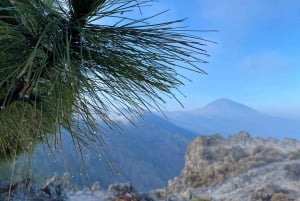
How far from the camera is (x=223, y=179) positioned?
31.8 feet

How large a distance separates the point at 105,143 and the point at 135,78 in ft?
1.21

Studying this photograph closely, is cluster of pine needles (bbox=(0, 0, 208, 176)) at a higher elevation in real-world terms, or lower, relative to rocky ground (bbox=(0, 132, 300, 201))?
higher

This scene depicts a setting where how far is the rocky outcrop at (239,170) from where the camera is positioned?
25.5 feet

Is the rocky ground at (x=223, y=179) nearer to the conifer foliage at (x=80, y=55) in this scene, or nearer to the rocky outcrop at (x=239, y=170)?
the rocky outcrop at (x=239, y=170)

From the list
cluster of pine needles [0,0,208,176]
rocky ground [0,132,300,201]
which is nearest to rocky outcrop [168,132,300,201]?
rocky ground [0,132,300,201]

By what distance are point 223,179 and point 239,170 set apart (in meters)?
0.47

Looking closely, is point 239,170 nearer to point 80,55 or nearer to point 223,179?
point 223,179

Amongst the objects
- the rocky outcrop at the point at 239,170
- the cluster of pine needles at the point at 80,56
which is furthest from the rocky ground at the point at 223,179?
the cluster of pine needles at the point at 80,56

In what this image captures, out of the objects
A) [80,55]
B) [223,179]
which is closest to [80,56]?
[80,55]

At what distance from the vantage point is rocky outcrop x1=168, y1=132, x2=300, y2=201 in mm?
7766

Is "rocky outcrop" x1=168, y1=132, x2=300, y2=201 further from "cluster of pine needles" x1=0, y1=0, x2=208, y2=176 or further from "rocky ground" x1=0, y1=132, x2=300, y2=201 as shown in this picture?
"cluster of pine needles" x1=0, y1=0, x2=208, y2=176

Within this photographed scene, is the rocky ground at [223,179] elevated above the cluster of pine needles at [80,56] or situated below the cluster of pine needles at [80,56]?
below

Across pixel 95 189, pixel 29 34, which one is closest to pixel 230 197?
pixel 95 189

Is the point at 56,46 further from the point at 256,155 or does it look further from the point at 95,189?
the point at 256,155
